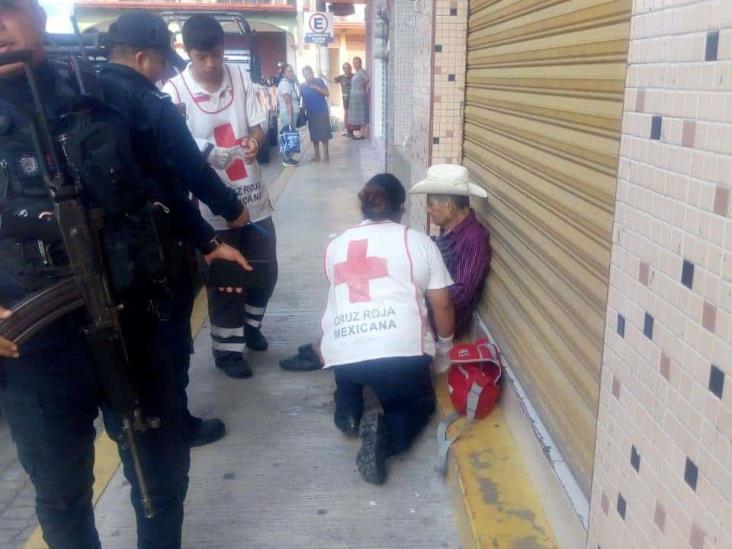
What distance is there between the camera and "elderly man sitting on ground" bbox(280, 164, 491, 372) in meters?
3.82

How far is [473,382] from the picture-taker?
3391 mm

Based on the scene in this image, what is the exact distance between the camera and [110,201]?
2166mm

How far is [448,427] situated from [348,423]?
0.49 metres

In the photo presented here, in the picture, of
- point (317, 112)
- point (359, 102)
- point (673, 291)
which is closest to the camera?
point (673, 291)

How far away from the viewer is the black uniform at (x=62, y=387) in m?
2.06

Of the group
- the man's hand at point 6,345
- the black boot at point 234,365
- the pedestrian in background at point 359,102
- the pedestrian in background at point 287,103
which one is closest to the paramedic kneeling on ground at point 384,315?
the black boot at point 234,365

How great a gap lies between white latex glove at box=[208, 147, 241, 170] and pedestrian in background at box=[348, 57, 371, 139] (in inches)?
486

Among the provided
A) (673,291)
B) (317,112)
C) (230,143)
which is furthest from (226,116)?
(317,112)

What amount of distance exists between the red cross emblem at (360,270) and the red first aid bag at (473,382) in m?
0.50

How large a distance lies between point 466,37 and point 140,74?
2195 mm

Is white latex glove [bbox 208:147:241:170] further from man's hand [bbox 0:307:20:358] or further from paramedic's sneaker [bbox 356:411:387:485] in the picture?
man's hand [bbox 0:307:20:358]

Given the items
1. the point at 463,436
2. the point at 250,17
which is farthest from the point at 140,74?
the point at 250,17

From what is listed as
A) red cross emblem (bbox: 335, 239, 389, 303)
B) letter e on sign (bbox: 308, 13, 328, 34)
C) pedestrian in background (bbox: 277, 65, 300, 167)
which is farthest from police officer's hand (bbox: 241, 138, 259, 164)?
letter e on sign (bbox: 308, 13, 328, 34)

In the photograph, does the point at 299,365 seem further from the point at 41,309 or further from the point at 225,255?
the point at 41,309
